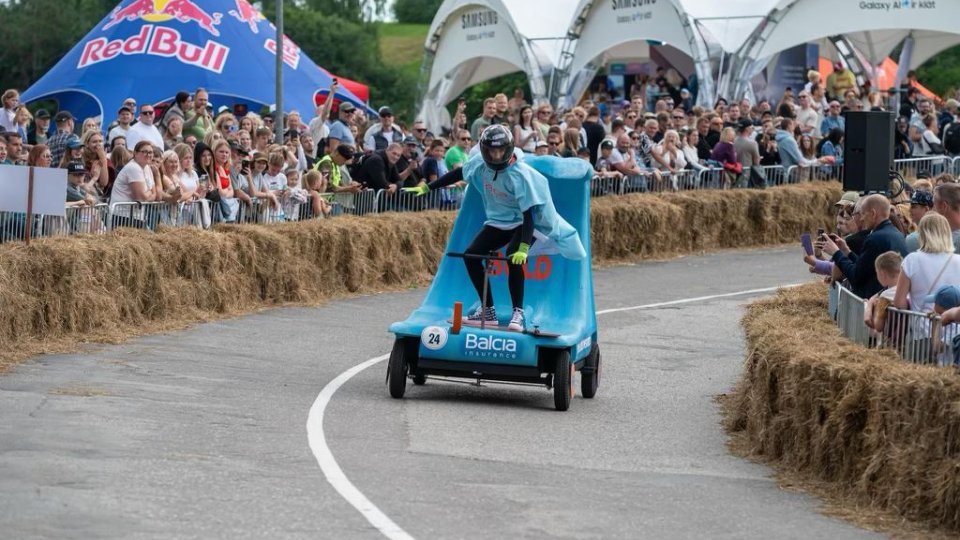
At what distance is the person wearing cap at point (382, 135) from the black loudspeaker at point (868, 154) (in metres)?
8.38

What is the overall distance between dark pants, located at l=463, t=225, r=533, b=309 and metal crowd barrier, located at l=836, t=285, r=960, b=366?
3.12m

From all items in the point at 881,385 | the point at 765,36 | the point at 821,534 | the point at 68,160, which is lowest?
the point at 821,534

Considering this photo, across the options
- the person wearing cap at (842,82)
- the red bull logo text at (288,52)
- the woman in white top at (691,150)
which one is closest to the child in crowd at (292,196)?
the woman in white top at (691,150)

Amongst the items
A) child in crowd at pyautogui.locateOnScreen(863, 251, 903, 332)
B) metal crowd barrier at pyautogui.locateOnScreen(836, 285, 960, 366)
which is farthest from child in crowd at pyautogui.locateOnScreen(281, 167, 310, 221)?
metal crowd barrier at pyautogui.locateOnScreen(836, 285, 960, 366)

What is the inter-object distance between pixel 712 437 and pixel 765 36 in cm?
2703

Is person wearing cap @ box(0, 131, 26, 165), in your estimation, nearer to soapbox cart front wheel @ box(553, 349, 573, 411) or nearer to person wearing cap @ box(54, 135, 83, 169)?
person wearing cap @ box(54, 135, 83, 169)

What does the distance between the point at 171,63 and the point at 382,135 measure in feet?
21.2

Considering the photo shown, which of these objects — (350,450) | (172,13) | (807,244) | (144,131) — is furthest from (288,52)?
(350,450)

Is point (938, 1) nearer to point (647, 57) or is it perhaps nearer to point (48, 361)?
point (647, 57)

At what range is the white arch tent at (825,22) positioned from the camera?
37.3 metres

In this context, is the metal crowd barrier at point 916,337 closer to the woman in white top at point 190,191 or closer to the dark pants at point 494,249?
the dark pants at point 494,249

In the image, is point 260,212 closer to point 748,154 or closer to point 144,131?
point 144,131

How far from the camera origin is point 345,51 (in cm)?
6556

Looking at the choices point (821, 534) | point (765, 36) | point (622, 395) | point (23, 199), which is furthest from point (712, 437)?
point (765, 36)
